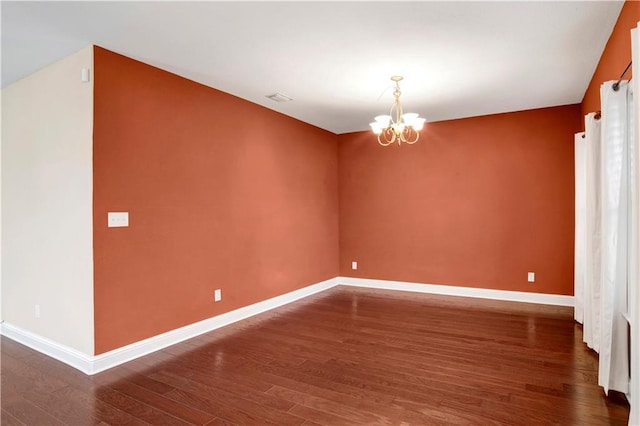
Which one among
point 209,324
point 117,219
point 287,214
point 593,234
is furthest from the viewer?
point 287,214

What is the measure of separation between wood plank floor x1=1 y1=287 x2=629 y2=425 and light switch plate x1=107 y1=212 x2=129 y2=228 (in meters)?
1.20

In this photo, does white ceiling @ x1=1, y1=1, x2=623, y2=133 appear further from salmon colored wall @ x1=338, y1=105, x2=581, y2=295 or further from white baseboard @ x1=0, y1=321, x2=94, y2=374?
white baseboard @ x1=0, y1=321, x2=94, y2=374

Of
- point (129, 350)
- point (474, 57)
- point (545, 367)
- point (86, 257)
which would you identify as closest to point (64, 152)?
point (86, 257)

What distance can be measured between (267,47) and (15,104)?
2.76m

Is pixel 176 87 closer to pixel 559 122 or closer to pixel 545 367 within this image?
pixel 545 367

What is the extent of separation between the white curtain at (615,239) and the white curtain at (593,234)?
292mm

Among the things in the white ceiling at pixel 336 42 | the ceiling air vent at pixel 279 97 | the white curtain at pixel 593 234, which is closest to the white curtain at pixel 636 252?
the white ceiling at pixel 336 42

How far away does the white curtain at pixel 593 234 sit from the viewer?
9.12ft

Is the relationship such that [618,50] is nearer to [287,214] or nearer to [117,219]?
[287,214]

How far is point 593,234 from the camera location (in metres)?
2.86

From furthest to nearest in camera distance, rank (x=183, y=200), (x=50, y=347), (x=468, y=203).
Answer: (x=468, y=203)
(x=183, y=200)
(x=50, y=347)

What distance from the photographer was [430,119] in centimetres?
→ 537

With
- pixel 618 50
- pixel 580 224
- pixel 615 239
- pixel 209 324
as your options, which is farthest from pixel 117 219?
pixel 580 224

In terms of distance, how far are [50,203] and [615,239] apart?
4.58 metres
